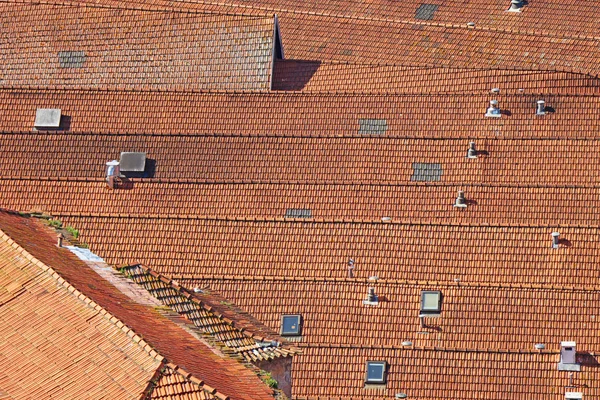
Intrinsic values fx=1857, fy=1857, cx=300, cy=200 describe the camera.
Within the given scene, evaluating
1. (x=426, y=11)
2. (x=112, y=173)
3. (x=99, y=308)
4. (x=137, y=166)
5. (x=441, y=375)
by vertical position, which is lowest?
(x=441, y=375)

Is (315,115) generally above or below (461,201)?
above

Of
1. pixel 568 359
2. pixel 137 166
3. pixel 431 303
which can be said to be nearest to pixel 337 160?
pixel 137 166

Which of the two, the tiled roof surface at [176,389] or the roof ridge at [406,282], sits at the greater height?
the roof ridge at [406,282]

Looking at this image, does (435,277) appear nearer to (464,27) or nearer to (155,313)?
(155,313)

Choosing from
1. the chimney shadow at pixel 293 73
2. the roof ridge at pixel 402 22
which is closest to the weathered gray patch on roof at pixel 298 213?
the chimney shadow at pixel 293 73

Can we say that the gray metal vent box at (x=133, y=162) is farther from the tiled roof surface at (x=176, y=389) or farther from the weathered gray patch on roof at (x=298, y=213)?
the tiled roof surface at (x=176, y=389)

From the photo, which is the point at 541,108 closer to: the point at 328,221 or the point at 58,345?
the point at 328,221
